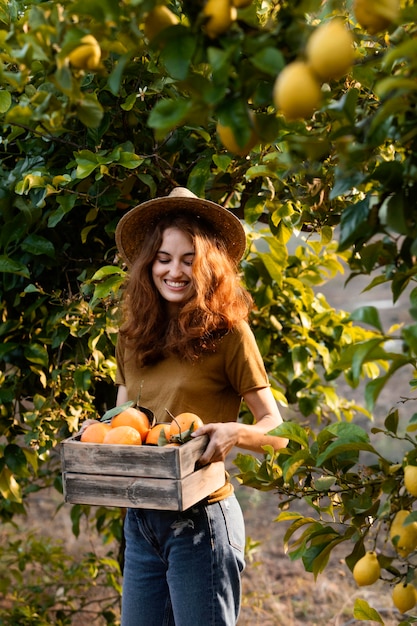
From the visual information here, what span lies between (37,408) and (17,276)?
368 mm

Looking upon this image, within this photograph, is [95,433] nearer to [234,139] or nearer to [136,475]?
[136,475]

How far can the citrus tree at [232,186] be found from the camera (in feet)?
2.91

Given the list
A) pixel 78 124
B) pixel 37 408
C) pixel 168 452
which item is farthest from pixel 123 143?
pixel 168 452

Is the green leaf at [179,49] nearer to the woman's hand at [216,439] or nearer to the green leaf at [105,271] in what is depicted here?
the woman's hand at [216,439]

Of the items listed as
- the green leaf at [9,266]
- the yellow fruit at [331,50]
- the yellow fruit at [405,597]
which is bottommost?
the yellow fruit at [405,597]

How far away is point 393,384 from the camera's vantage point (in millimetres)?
5973

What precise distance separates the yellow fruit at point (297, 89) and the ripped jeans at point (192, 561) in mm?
1157

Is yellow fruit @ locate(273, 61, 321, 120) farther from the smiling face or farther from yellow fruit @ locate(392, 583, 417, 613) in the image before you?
the smiling face

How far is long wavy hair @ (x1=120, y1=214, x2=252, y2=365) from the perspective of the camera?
1871mm

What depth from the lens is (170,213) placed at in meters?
2.01

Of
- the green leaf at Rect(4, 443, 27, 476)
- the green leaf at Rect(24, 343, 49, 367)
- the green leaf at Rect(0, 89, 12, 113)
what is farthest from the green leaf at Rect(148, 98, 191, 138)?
the green leaf at Rect(4, 443, 27, 476)

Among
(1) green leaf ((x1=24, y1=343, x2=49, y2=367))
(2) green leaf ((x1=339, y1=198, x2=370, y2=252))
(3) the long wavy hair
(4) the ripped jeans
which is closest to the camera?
(2) green leaf ((x1=339, y1=198, x2=370, y2=252))

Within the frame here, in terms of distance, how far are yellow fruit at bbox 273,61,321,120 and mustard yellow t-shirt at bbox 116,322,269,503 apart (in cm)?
109

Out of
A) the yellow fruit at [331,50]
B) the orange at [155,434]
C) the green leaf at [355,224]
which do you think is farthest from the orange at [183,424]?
the yellow fruit at [331,50]
